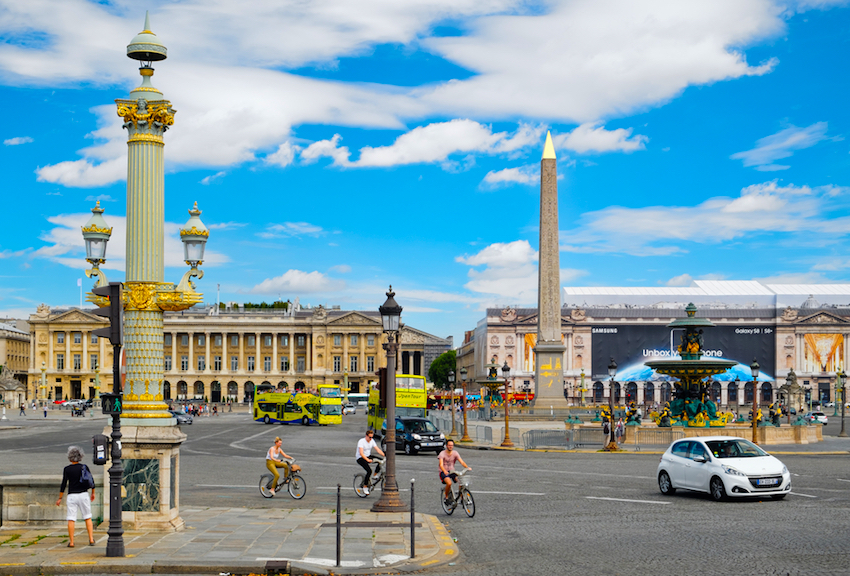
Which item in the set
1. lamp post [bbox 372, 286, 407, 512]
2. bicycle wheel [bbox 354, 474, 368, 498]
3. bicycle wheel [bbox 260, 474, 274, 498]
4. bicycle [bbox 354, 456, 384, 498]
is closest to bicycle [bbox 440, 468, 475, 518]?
lamp post [bbox 372, 286, 407, 512]

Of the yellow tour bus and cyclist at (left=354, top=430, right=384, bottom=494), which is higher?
cyclist at (left=354, top=430, right=384, bottom=494)

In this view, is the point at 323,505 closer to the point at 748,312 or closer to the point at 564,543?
the point at 564,543

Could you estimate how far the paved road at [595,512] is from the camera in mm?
12430

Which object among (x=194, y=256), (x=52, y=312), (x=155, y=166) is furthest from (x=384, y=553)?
(x=52, y=312)

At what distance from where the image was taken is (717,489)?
19328 millimetres

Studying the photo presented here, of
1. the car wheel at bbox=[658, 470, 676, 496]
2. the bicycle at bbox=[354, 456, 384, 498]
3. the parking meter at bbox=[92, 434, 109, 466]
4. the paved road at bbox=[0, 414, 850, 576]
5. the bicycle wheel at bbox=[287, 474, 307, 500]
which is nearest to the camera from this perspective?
the paved road at bbox=[0, 414, 850, 576]

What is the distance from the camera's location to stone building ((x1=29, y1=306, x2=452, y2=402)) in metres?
158

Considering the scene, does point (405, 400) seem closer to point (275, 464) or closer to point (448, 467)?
point (275, 464)

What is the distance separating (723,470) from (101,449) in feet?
40.7

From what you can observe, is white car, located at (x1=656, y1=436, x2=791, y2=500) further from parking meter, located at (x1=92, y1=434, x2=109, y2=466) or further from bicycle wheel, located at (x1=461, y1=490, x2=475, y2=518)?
parking meter, located at (x1=92, y1=434, x2=109, y2=466)

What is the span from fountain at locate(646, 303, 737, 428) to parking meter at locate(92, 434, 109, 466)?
29045 millimetres

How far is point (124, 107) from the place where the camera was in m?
15.0

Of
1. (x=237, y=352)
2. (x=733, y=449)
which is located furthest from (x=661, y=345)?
(x=733, y=449)

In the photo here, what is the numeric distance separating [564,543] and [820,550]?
3.58 meters
